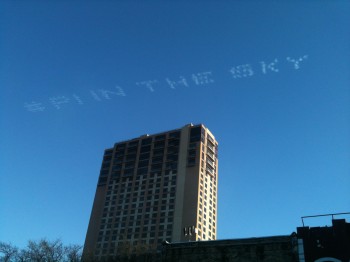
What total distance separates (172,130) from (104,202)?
3135cm

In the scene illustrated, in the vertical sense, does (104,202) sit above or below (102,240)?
above

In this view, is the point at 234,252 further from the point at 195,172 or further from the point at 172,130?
the point at 172,130

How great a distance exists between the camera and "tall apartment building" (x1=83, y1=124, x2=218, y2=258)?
9944cm

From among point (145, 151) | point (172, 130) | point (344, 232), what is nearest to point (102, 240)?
point (145, 151)

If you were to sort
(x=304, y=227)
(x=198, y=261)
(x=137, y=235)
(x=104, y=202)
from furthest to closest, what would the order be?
(x=104, y=202), (x=137, y=235), (x=198, y=261), (x=304, y=227)

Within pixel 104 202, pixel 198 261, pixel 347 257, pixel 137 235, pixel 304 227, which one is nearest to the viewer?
pixel 347 257

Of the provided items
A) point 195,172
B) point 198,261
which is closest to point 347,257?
point 198,261

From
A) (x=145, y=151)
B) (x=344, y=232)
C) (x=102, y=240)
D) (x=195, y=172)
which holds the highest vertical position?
(x=145, y=151)

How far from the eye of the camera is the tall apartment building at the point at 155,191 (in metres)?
99.4

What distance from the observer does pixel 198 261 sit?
27578 mm

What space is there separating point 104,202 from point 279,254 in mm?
95252

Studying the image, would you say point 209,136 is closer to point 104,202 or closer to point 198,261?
point 104,202

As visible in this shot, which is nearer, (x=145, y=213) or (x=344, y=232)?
(x=344, y=232)

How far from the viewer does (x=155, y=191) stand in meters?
109
